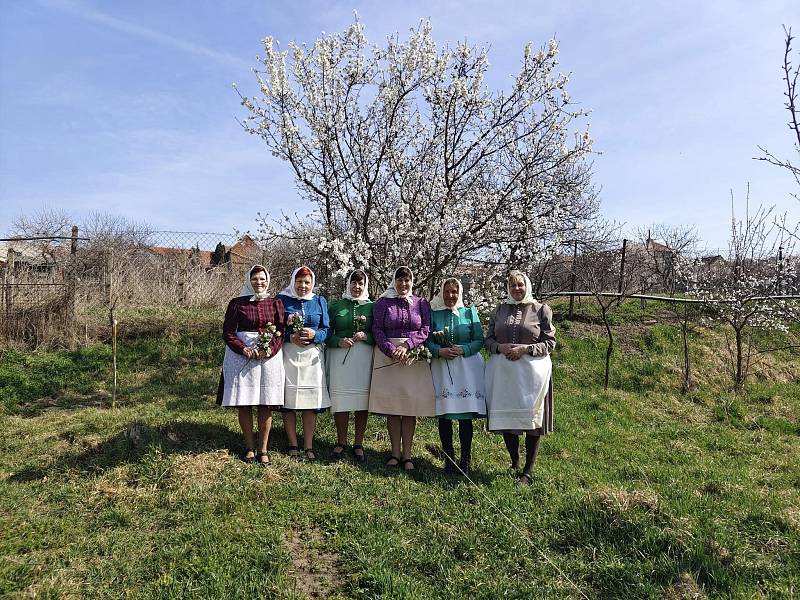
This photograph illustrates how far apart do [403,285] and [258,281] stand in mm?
1363

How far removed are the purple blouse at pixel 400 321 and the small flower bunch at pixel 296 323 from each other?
2.24 feet

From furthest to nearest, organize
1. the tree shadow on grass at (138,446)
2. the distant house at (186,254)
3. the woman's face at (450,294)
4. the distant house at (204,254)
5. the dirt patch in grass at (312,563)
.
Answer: the distant house at (186,254) → the distant house at (204,254) → the woman's face at (450,294) → the tree shadow on grass at (138,446) → the dirt patch in grass at (312,563)

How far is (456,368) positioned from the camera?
17.1ft

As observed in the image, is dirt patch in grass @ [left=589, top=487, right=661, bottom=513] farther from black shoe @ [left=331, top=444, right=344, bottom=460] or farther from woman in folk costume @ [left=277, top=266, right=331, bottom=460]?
woman in folk costume @ [left=277, top=266, right=331, bottom=460]

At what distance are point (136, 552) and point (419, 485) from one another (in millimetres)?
2210

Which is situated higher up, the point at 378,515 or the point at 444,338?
the point at 444,338

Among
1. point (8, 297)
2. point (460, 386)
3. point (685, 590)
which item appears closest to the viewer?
point (685, 590)

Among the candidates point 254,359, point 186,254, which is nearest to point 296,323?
point 254,359

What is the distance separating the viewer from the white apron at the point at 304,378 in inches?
205

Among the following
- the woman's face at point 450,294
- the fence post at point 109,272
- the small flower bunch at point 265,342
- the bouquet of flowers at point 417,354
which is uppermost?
the fence post at point 109,272

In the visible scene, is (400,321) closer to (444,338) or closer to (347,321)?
(444,338)

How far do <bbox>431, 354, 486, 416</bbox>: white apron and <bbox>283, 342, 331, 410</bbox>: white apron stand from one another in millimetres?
1073

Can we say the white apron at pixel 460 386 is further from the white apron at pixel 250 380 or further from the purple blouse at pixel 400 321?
the white apron at pixel 250 380

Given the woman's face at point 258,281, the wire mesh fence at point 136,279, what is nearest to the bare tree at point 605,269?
the wire mesh fence at point 136,279
